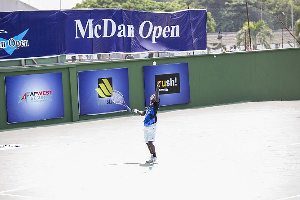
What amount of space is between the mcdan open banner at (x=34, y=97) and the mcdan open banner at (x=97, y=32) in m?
1.05

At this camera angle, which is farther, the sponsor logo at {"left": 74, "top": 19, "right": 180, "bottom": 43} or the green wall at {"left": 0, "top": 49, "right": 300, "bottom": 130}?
the sponsor logo at {"left": 74, "top": 19, "right": 180, "bottom": 43}

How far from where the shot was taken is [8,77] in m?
25.8

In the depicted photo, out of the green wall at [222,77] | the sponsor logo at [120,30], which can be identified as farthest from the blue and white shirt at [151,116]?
the sponsor logo at [120,30]

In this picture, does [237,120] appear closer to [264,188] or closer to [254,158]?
[254,158]

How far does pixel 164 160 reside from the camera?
→ 58.4 feet

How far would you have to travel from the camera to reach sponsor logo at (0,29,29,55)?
26.0m

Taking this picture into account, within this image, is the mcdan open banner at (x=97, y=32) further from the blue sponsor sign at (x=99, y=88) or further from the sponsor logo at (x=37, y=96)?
the sponsor logo at (x=37, y=96)

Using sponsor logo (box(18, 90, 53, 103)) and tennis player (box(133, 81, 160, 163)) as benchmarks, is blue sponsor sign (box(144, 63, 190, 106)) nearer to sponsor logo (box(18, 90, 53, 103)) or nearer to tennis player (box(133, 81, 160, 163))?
sponsor logo (box(18, 90, 53, 103))

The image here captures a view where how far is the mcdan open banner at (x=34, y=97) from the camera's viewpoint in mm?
25891

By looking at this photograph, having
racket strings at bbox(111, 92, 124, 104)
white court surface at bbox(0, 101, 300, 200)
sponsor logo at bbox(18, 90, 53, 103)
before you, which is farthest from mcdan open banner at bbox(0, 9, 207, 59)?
racket strings at bbox(111, 92, 124, 104)

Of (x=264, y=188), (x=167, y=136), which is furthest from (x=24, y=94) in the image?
(x=264, y=188)

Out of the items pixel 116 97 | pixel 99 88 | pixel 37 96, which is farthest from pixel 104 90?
pixel 116 97

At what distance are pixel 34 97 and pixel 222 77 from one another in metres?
9.70

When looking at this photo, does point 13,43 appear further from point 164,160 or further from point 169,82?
point 164,160
